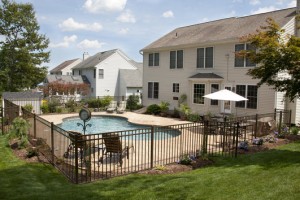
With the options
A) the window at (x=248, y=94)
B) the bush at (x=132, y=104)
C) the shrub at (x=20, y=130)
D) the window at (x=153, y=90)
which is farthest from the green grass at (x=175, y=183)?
the bush at (x=132, y=104)

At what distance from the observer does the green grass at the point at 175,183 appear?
18.7 feet

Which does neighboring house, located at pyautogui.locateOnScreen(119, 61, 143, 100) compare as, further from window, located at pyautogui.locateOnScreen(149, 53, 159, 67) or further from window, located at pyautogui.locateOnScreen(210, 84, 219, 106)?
window, located at pyautogui.locateOnScreen(210, 84, 219, 106)

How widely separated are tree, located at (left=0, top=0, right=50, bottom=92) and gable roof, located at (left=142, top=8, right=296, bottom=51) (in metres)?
16.5

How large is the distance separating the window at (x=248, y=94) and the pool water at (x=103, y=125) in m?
7.20

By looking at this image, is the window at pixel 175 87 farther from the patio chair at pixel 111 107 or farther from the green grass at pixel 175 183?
the green grass at pixel 175 183

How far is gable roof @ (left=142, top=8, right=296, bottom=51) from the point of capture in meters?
19.1

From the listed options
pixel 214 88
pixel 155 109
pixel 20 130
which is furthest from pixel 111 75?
pixel 20 130

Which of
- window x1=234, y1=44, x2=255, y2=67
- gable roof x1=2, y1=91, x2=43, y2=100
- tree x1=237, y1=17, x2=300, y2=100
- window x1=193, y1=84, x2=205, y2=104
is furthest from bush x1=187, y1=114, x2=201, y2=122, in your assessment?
gable roof x1=2, y1=91, x2=43, y2=100

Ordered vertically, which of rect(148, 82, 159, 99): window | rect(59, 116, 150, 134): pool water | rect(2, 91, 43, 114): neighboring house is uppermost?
rect(148, 82, 159, 99): window

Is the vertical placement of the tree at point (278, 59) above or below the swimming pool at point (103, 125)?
above

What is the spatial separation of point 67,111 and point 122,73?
673 inches

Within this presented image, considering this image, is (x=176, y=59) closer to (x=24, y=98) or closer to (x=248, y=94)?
(x=248, y=94)

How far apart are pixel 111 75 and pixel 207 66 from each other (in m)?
22.5

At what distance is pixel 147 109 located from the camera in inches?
978
